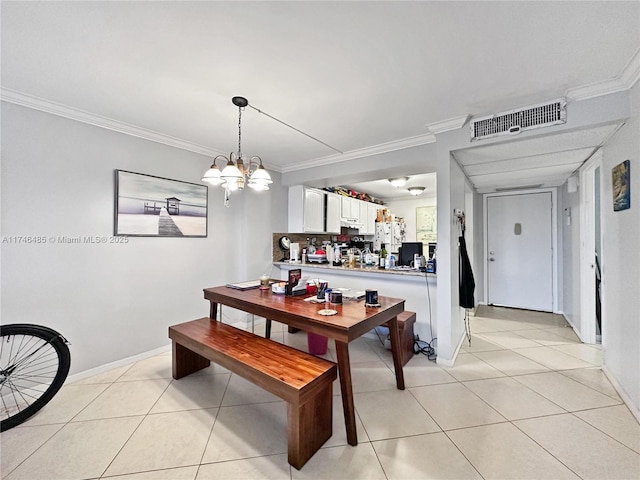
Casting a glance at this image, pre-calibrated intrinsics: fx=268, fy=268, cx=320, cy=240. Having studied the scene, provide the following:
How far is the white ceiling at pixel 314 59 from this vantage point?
134 centimetres

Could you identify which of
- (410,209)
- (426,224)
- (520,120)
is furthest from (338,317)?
(410,209)

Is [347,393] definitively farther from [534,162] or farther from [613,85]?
[534,162]

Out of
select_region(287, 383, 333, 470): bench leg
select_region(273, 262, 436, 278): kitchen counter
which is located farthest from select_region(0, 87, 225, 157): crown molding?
select_region(287, 383, 333, 470): bench leg

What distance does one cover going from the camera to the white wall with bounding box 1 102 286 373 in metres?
2.11

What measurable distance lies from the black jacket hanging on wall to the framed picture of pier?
3.08 meters

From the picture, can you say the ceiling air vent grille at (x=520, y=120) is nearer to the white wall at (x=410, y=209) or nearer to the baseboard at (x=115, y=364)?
the baseboard at (x=115, y=364)

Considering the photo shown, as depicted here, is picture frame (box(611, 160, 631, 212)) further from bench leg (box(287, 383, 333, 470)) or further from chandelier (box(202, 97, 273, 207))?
chandelier (box(202, 97, 273, 207))

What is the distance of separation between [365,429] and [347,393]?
13.3 inches

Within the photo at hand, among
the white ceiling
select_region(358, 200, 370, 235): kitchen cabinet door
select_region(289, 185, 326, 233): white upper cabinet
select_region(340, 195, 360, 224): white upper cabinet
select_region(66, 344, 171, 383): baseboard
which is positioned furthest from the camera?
select_region(358, 200, 370, 235): kitchen cabinet door

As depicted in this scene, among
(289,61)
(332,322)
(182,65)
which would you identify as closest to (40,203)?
(182,65)

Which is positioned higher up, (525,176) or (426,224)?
(525,176)

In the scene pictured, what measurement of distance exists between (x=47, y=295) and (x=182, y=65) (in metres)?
2.17

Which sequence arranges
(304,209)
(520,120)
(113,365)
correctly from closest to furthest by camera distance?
(520,120) < (113,365) < (304,209)

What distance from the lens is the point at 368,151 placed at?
128 inches
